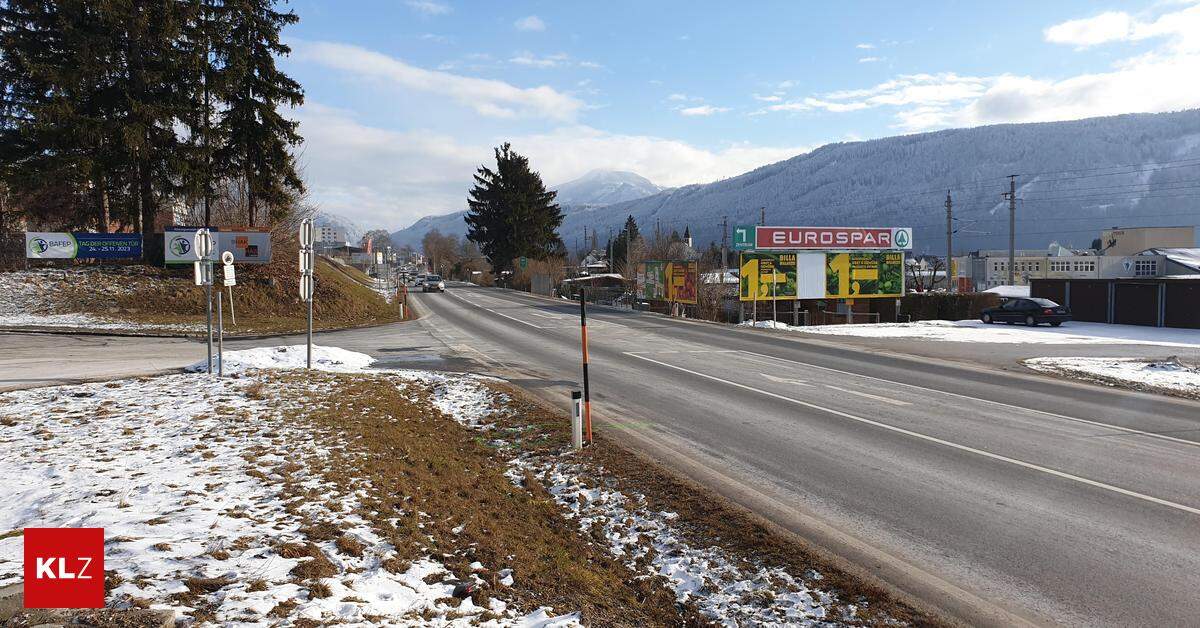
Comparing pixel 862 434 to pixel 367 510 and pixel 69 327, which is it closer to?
pixel 367 510

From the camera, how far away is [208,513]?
17.8ft

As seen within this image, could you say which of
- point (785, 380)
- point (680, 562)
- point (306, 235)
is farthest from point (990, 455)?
point (306, 235)

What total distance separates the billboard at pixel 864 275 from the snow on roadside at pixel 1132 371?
61.7ft

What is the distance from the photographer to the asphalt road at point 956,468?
16.9 feet

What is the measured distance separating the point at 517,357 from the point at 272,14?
25.2 meters

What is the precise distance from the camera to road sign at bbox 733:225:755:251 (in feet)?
113

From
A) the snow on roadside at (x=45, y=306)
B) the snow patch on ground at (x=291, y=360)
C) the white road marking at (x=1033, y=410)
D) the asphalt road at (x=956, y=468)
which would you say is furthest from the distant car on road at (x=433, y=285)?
the white road marking at (x=1033, y=410)

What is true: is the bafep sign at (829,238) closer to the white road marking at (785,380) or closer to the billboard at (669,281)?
the billboard at (669,281)

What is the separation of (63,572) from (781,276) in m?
35.1

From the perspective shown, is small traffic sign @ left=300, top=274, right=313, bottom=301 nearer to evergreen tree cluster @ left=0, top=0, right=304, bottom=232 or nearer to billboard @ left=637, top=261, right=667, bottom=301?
evergreen tree cluster @ left=0, top=0, right=304, bottom=232

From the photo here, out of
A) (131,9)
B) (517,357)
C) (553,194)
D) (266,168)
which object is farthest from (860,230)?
(553,194)

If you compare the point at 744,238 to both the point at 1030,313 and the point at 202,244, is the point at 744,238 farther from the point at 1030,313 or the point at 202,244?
the point at 202,244

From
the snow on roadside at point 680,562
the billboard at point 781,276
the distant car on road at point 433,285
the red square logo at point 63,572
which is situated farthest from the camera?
the distant car on road at point 433,285

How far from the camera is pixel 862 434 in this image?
9.91 meters
